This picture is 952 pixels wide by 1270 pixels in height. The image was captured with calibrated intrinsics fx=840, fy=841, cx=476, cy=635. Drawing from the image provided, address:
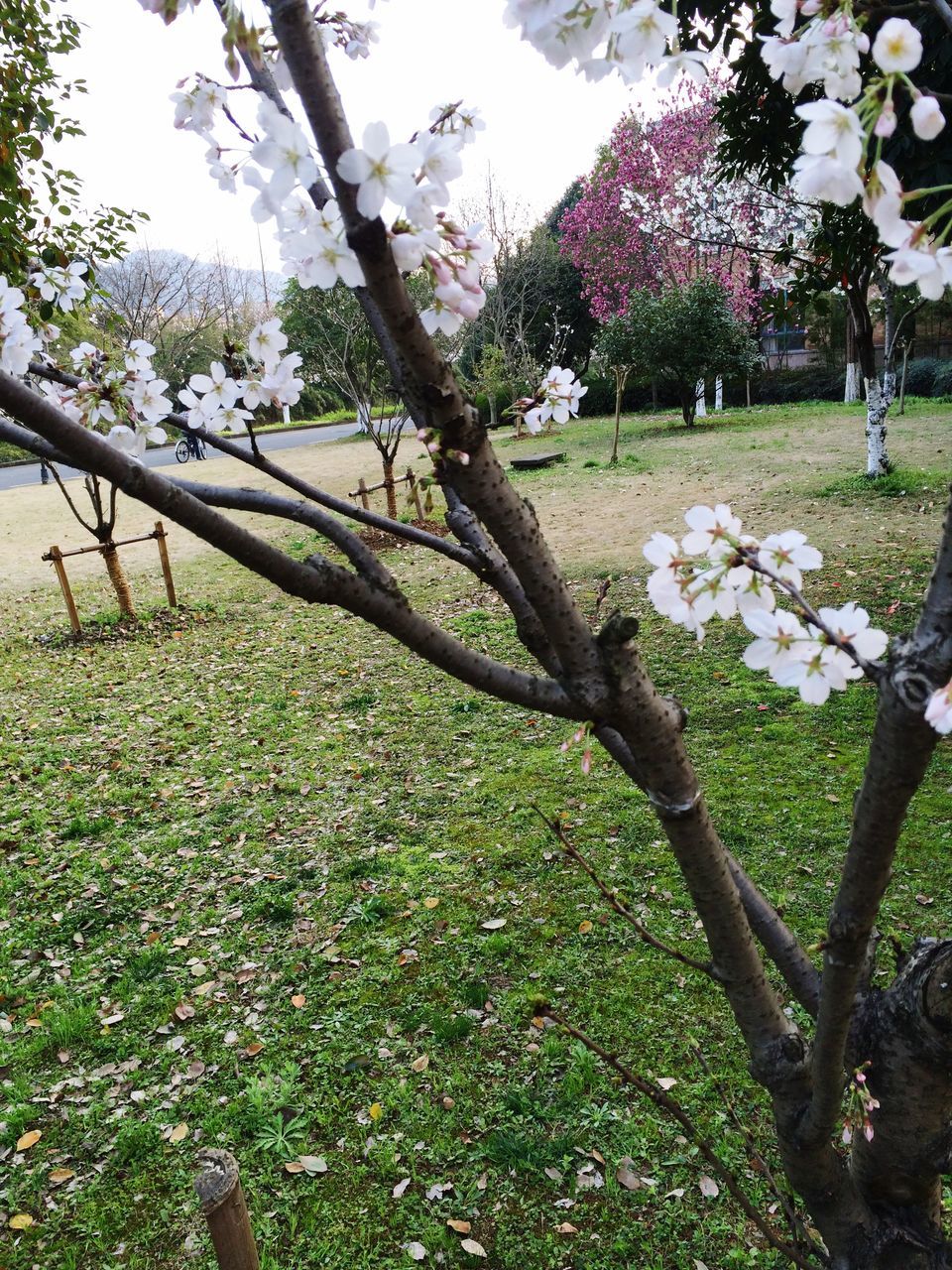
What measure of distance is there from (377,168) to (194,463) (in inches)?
975

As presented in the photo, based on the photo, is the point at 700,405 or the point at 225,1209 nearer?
the point at 225,1209

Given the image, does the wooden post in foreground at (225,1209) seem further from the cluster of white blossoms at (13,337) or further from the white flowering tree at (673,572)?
the cluster of white blossoms at (13,337)

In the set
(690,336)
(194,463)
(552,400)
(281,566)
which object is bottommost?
(194,463)

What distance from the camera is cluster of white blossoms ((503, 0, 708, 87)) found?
853mm

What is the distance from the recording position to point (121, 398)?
1696mm

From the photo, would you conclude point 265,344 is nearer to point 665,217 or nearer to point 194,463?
point 665,217

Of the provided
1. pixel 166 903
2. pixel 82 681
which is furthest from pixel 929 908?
pixel 82 681

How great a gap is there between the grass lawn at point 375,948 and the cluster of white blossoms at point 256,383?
2313 mm

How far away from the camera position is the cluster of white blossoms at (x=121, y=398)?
159 cm

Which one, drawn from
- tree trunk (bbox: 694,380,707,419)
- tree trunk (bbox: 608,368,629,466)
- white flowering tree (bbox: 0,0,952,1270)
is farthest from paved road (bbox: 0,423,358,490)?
white flowering tree (bbox: 0,0,952,1270)

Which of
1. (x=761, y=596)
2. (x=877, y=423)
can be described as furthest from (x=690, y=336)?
(x=761, y=596)

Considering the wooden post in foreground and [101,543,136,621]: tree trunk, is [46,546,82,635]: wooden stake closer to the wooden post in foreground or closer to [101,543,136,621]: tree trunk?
[101,543,136,621]: tree trunk

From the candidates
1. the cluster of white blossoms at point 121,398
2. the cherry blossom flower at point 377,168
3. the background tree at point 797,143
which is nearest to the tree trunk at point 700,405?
A: the background tree at point 797,143

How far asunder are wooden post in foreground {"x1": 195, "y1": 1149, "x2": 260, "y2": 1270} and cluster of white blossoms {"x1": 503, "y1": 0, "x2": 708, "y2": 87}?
1.70 meters
